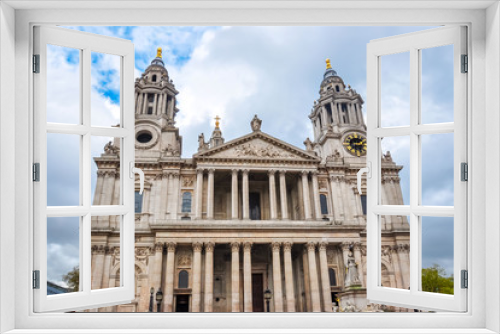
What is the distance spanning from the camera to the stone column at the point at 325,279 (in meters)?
16.7

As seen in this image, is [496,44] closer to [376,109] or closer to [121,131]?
[376,109]

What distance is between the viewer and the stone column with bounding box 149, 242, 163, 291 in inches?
658

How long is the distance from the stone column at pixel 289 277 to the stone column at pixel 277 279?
0.87 feet

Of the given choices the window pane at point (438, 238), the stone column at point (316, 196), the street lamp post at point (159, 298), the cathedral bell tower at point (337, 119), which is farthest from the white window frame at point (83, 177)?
the cathedral bell tower at point (337, 119)

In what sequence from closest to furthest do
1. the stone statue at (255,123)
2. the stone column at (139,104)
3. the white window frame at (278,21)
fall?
the white window frame at (278,21) → the stone statue at (255,123) → the stone column at (139,104)

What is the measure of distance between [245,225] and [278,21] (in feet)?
50.7

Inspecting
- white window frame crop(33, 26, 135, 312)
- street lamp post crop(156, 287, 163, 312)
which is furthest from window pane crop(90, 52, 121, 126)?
street lamp post crop(156, 287, 163, 312)

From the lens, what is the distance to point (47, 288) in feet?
7.64

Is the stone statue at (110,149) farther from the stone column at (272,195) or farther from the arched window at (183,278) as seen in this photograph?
the stone column at (272,195)

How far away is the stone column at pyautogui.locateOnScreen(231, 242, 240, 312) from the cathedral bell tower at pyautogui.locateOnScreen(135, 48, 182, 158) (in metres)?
5.32

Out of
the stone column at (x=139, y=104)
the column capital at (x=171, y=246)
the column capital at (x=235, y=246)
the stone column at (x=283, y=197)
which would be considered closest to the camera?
the column capital at (x=171, y=246)

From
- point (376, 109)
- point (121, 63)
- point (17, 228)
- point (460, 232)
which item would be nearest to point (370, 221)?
point (460, 232)

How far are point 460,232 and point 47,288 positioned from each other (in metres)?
2.20

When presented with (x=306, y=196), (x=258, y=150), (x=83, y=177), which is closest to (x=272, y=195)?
(x=306, y=196)
